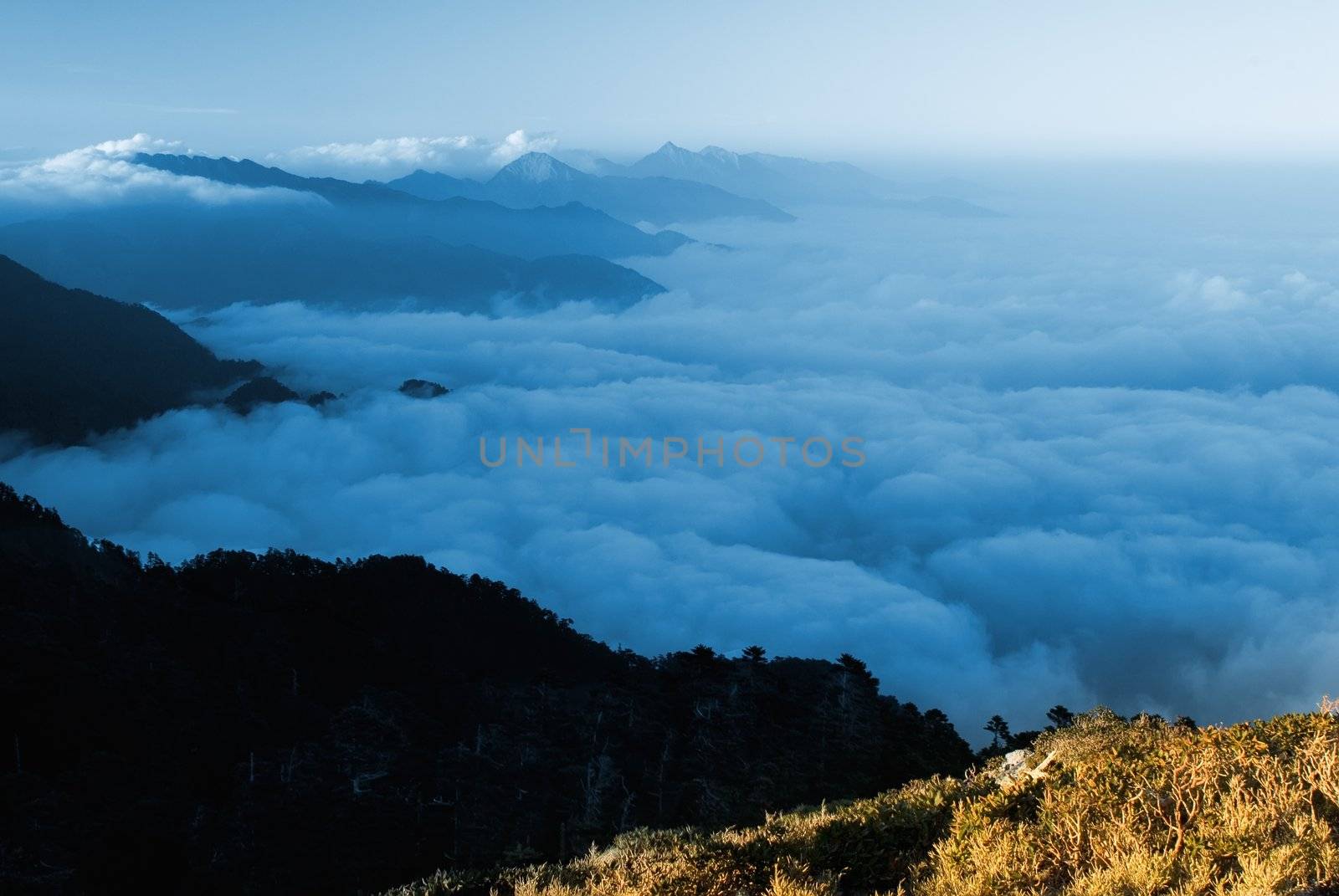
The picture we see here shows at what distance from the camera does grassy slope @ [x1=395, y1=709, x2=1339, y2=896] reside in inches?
363

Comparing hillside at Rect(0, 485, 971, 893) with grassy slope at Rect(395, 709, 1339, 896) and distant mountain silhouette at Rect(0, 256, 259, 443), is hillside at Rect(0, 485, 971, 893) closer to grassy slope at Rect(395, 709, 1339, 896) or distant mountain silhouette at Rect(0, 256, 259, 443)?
grassy slope at Rect(395, 709, 1339, 896)

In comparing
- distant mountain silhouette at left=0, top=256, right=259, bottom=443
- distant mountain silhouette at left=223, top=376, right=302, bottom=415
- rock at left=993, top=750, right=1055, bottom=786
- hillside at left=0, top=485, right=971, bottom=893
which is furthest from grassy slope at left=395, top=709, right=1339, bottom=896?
distant mountain silhouette at left=223, top=376, right=302, bottom=415

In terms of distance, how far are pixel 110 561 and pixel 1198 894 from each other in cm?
7406

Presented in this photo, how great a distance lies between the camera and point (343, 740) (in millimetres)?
41969

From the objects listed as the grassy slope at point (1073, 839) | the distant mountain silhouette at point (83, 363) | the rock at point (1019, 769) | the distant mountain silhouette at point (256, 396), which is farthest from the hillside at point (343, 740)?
the distant mountain silhouette at point (256, 396)

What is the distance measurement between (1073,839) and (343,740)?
38367 mm

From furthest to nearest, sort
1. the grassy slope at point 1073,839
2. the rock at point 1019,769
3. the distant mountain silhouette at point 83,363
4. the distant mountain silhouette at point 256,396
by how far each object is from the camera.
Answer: the distant mountain silhouette at point 256,396 → the distant mountain silhouette at point 83,363 → the rock at point 1019,769 → the grassy slope at point 1073,839

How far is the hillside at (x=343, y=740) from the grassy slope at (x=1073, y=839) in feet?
38.5

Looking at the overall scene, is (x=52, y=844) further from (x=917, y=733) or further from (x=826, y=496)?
(x=826, y=496)

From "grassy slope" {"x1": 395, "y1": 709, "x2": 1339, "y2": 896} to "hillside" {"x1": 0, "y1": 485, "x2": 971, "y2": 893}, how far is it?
11744mm

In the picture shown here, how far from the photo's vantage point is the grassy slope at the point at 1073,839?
30.2 ft

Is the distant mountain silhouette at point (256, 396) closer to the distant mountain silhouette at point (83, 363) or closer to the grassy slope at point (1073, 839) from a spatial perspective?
the distant mountain silhouette at point (83, 363)

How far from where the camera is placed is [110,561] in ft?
219

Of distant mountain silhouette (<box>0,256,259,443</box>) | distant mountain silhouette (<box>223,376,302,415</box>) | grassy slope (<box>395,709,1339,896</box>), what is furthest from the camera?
distant mountain silhouette (<box>223,376,302,415</box>)
